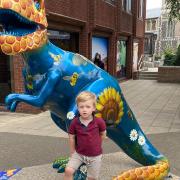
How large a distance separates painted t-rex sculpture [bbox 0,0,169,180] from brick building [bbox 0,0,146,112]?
5.90 meters

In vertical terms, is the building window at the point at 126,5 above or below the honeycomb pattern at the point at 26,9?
above

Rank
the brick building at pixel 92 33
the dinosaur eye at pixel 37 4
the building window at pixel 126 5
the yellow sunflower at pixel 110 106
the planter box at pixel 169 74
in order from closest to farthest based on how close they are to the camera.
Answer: the dinosaur eye at pixel 37 4 → the yellow sunflower at pixel 110 106 → the brick building at pixel 92 33 → the planter box at pixel 169 74 → the building window at pixel 126 5

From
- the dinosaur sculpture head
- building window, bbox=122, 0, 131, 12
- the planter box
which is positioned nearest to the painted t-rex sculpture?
the dinosaur sculpture head

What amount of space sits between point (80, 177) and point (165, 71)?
16912 mm

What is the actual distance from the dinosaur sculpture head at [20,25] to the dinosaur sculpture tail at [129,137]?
0.96 metres

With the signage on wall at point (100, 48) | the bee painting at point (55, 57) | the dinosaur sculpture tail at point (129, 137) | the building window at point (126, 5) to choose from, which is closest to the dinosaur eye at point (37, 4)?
the bee painting at point (55, 57)

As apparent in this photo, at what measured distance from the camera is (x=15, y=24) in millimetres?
3408

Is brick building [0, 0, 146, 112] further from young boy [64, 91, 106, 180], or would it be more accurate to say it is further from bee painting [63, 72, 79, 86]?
young boy [64, 91, 106, 180]

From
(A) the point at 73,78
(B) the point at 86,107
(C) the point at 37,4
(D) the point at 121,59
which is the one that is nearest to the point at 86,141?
(B) the point at 86,107

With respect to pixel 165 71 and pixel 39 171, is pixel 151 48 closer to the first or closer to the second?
pixel 165 71

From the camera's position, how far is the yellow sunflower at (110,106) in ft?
12.1

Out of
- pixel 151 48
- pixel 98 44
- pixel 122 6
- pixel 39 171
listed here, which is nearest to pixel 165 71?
pixel 122 6

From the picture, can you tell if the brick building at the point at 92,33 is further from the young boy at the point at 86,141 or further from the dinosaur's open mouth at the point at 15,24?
the young boy at the point at 86,141

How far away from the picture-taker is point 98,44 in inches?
621
